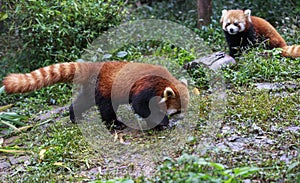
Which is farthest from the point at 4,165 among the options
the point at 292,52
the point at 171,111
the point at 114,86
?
the point at 292,52

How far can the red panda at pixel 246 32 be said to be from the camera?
236 inches

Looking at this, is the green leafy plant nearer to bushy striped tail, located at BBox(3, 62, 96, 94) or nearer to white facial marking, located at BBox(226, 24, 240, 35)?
bushy striped tail, located at BBox(3, 62, 96, 94)

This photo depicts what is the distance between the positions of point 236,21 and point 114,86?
8.54 feet

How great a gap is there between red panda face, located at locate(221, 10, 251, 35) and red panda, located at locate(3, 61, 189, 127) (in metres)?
1.99

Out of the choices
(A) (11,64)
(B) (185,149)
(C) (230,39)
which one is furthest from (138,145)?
(A) (11,64)

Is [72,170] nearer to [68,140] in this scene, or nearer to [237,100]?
[68,140]

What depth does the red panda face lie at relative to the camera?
6.21 meters

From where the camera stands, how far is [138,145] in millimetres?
4062

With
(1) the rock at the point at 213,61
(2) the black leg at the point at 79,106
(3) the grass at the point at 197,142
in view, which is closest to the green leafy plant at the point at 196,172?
(3) the grass at the point at 197,142

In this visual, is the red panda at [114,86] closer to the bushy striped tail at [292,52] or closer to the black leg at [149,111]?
the black leg at [149,111]

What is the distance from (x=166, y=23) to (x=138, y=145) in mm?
4613

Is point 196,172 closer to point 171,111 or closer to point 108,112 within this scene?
point 171,111

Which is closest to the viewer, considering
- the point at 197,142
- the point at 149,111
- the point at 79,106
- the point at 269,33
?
the point at 197,142

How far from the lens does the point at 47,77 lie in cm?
435
